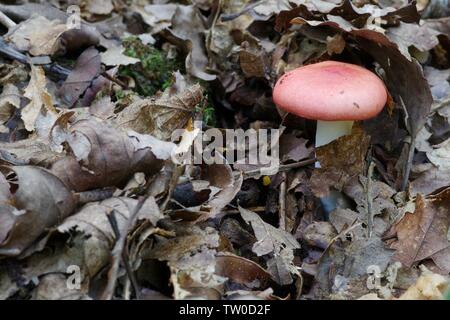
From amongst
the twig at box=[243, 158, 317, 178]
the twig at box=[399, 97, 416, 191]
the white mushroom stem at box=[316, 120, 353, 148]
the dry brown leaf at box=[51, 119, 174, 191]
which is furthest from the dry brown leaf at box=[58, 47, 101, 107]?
the twig at box=[399, 97, 416, 191]

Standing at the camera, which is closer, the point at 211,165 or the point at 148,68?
the point at 211,165

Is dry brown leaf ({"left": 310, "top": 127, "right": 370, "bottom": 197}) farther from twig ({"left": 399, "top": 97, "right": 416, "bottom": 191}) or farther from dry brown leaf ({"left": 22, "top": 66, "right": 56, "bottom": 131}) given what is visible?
dry brown leaf ({"left": 22, "top": 66, "right": 56, "bottom": 131})

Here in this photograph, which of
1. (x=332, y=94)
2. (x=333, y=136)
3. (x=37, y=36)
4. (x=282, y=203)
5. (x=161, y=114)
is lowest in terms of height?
(x=282, y=203)

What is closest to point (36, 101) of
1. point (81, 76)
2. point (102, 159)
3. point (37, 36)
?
point (81, 76)

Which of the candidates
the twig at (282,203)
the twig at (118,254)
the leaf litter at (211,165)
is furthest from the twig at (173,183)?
the twig at (282,203)

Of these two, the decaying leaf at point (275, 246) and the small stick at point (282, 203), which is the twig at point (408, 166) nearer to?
the small stick at point (282, 203)

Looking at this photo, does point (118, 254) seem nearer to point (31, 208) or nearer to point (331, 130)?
point (31, 208)

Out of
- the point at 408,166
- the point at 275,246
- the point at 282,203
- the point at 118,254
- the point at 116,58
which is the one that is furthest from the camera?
the point at 116,58
